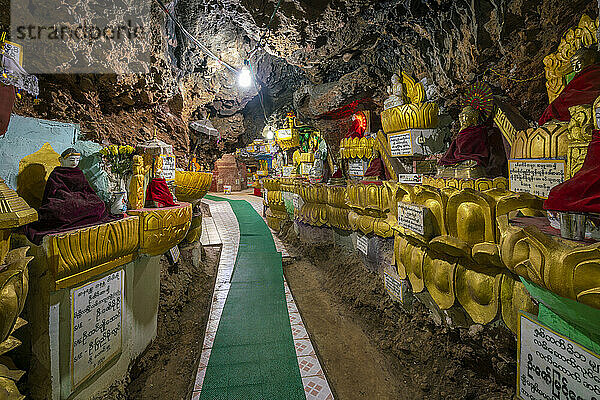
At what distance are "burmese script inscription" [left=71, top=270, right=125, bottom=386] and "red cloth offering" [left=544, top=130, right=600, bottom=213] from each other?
270 cm

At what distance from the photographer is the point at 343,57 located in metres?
6.08

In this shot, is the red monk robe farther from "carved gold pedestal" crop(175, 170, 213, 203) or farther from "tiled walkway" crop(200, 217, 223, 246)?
"tiled walkway" crop(200, 217, 223, 246)

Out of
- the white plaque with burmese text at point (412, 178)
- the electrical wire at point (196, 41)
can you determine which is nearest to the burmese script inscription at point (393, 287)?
the white plaque with burmese text at point (412, 178)

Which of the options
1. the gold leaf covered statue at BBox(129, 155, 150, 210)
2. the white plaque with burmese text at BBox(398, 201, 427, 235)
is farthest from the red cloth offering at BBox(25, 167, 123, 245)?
the white plaque with burmese text at BBox(398, 201, 427, 235)

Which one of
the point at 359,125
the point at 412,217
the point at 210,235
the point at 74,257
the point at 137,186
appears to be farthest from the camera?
the point at 210,235

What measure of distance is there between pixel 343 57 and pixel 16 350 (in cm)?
643

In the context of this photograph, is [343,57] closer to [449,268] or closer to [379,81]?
[379,81]

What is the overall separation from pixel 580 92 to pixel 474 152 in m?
1.13

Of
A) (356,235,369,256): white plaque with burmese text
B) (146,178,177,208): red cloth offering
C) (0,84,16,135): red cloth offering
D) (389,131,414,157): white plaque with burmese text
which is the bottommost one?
(356,235,369,256): white plaque with burmese text

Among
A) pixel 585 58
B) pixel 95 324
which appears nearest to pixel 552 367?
pixel 585 58

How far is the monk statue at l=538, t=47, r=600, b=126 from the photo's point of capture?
2014 millimetres

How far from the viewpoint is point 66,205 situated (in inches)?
74.5

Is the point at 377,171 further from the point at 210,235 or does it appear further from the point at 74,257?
the point at 210,235

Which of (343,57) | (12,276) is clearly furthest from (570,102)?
(343,57)
